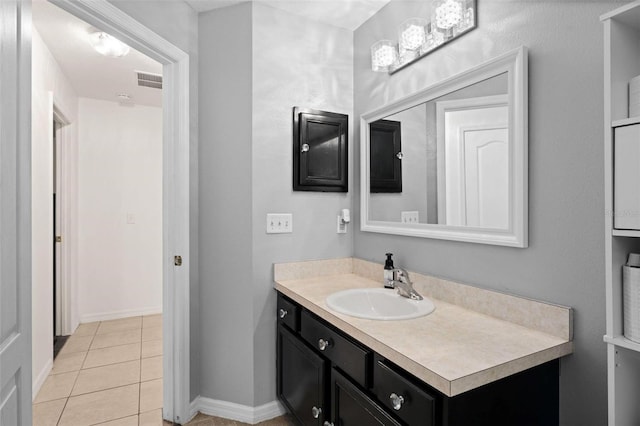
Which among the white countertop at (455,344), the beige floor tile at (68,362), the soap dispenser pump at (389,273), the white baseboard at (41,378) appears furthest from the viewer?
the beige floor tile at (68,362)

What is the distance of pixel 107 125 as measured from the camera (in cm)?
374

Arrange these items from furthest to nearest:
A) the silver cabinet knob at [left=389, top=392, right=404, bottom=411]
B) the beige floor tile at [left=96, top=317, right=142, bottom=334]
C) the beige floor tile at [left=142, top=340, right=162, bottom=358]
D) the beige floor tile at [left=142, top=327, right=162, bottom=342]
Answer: the beige floor tile at [left=96, top=317, right=142, bottom=334] < the beige floor tile at [left=142, top=327, right=162, bottom=342] < the beige floor tile at [left=142, top=340, right=162, bottom=358] < the silver cabinet knob at [left=389, top=392, right=404, bottom=411]

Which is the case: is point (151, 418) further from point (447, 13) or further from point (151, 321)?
point (447, 13)

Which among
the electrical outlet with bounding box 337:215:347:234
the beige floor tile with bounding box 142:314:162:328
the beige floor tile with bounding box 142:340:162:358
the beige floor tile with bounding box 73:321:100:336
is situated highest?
the electrical outlet with bounding box 337:215:347:234

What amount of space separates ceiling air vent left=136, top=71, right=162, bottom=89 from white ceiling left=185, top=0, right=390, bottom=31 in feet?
4.06

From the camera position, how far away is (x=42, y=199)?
8.21 ft

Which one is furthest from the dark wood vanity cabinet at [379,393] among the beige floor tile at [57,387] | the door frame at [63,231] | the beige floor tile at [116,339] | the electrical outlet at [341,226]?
the door frame at [63,231]

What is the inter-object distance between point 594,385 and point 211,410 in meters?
1.93

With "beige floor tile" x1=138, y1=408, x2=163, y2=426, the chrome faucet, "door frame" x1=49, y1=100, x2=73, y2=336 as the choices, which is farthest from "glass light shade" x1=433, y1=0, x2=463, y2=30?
"door frame" x1=49, y1=100, x2=73, y2=336

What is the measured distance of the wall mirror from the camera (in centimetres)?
131

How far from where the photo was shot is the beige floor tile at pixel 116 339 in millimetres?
3121

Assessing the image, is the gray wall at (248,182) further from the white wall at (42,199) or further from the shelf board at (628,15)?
the shelf board at (628,15)

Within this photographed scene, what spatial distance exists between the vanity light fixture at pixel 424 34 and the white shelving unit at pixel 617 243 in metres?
0.69

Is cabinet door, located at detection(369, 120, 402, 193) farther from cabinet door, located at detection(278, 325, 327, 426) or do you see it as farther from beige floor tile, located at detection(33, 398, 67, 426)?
beige floor tile, located at detection(33, 398, 67, 426)
